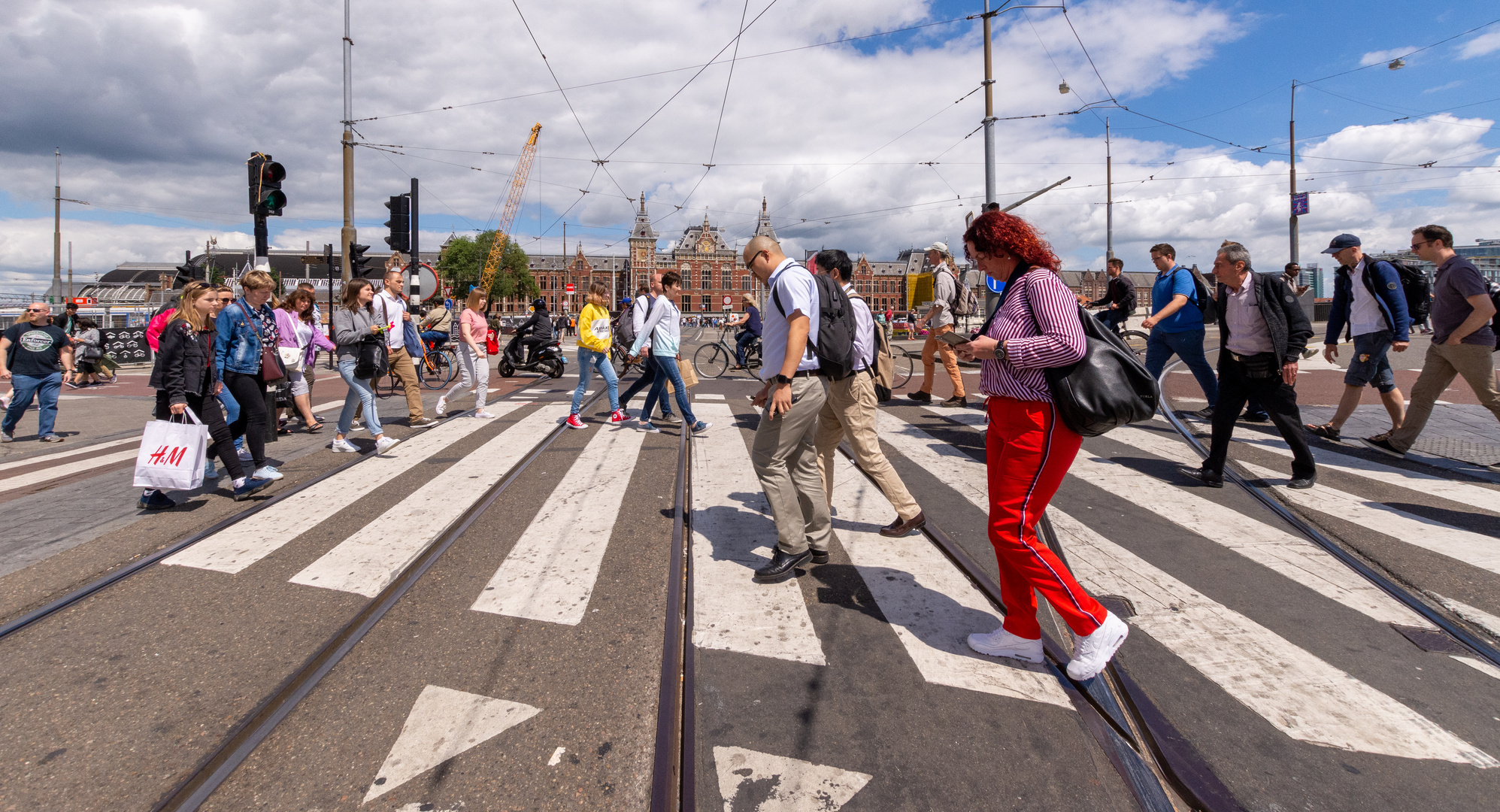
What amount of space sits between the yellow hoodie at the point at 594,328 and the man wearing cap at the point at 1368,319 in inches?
A: 280

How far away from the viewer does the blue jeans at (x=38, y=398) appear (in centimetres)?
823

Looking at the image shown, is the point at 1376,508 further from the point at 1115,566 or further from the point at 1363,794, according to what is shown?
the point at 1363,794

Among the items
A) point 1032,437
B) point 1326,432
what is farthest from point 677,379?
point 1326,432

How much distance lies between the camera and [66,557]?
4.18 meters

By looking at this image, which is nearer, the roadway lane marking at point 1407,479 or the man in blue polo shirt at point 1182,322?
the roadway lane marking at point 1407,479

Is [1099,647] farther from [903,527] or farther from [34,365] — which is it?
[34,365]

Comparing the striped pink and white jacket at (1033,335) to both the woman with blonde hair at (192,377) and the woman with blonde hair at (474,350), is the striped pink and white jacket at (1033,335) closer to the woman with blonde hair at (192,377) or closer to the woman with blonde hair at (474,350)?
the woman with blonde hair at (192,377)

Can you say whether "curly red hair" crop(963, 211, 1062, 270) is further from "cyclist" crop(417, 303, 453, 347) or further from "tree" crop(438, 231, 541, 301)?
"tree" crop(438, 231, 541, 301)

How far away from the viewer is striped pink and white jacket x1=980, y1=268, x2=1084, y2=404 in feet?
8.50

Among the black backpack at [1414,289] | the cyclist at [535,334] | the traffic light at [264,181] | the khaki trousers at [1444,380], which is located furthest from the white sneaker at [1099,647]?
the cyclist at [535,334]

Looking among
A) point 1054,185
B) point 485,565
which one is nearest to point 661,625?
point 485,565

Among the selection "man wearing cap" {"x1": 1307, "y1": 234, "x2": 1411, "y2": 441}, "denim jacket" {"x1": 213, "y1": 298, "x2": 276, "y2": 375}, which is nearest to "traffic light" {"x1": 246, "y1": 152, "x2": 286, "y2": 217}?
"denim jacket" {"x1": 213, "y1": 298, "x2": 276, "y2": 375}

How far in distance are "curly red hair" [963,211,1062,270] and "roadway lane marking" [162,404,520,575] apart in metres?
4.16

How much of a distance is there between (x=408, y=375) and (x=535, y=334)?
7.85 meters
